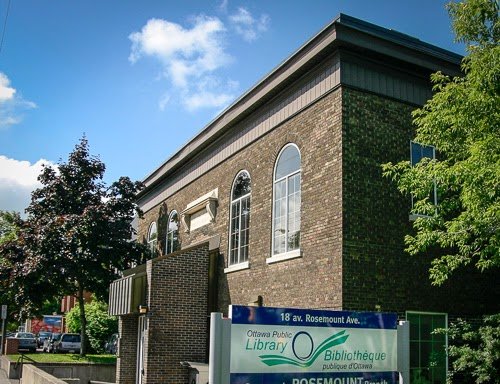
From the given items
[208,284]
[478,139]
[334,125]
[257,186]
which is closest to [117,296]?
[208,284]

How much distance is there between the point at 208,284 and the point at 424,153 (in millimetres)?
7609

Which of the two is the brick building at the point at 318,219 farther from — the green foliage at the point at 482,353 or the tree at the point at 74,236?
the tree at the point at 74,236

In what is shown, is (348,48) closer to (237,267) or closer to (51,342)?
(237,267)

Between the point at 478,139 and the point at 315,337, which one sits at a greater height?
the point at 478,139

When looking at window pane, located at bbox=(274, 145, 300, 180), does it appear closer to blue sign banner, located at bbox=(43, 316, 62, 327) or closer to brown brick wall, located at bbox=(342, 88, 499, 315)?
brown brick wall, located at bbox=(342, 88, 499, 315)

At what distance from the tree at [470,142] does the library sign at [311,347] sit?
324cm

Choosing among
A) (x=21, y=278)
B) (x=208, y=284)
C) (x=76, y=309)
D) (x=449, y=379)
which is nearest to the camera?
(x=449, y=379)

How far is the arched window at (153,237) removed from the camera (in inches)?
1053

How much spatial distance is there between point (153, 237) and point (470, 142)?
60.3 ft

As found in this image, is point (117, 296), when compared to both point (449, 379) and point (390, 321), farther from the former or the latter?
point (390, 321)

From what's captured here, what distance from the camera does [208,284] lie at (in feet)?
60.2

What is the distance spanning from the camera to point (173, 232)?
24375 millimetres

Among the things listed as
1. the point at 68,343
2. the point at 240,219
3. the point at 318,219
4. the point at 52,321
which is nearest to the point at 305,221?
the point at 318,219

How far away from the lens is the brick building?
13398mm
